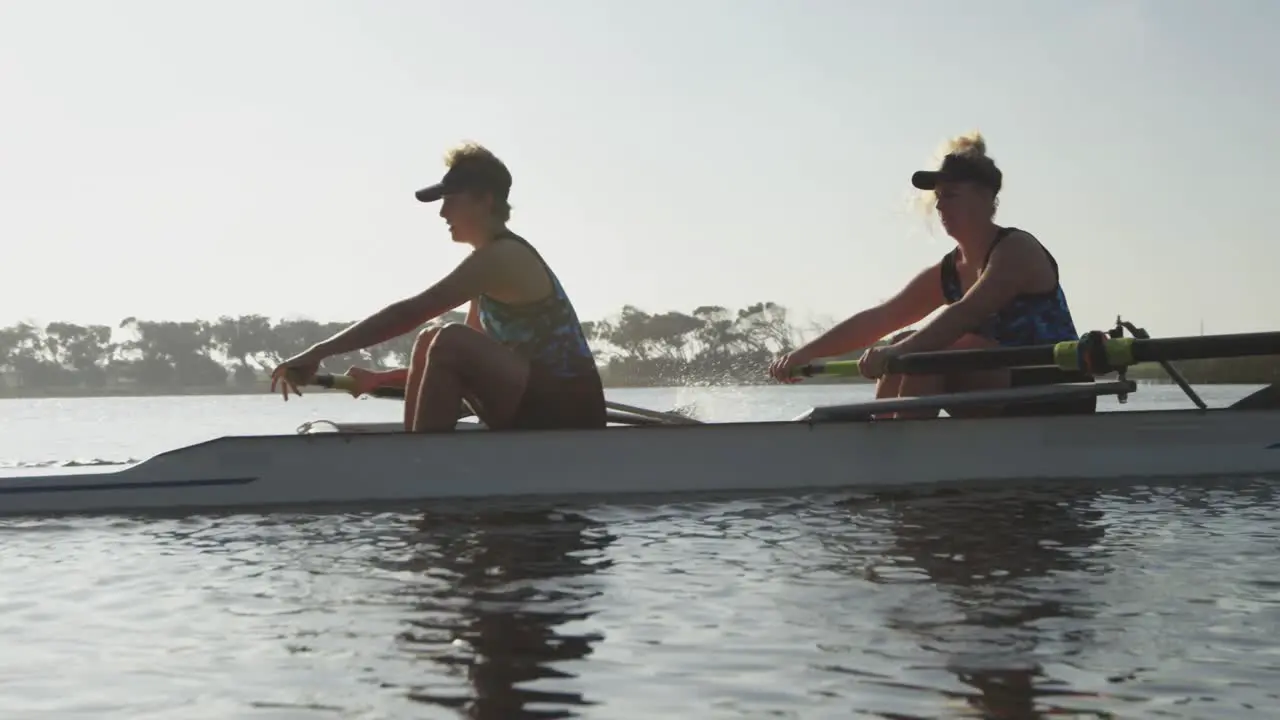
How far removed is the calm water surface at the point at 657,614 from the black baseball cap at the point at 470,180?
1.90 metres

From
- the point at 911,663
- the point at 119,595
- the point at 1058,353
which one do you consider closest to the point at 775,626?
the point at 911,663

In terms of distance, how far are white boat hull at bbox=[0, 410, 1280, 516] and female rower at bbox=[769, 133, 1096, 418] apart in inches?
14.4

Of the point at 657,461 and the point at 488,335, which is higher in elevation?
the point at 488,335

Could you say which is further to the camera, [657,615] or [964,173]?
[964,173]

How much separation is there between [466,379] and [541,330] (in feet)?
1.72

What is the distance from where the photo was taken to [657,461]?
9078mm

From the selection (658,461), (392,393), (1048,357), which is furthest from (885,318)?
(392,393)

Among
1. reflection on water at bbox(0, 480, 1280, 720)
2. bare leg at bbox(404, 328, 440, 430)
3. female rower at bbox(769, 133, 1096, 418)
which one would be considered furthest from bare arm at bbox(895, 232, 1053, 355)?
bare leg at bbox(404, 328, 440, 430)

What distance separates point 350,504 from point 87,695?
469 cm

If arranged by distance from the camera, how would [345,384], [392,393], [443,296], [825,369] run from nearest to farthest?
[443,296], [825,369], [345,384], [392,393]

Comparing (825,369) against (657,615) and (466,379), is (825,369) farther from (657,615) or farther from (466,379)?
(657,615)

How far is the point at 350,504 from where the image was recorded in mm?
8812

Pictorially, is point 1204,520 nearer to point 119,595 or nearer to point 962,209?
point 962,209

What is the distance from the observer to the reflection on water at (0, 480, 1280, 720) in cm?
398
